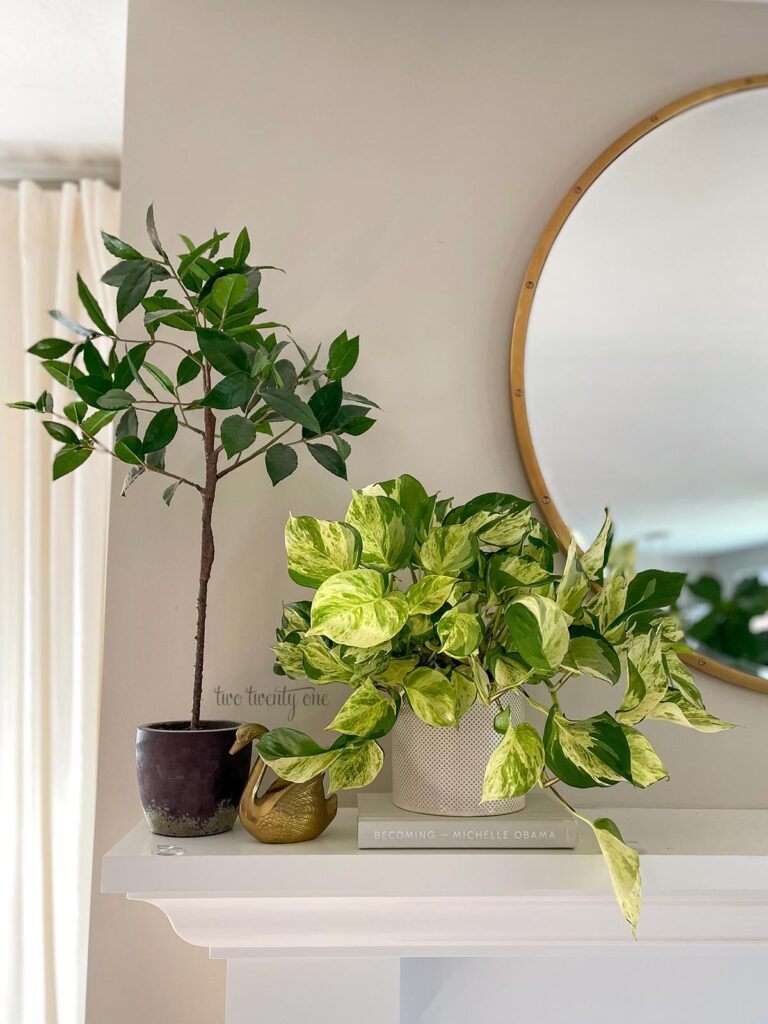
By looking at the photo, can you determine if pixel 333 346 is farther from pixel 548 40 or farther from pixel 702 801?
pixel 702 801

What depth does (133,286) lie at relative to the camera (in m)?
0.83

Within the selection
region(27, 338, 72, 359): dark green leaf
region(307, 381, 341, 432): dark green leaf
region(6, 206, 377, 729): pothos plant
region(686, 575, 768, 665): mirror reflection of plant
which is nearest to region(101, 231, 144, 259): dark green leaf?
region(6, 206, 377, 729): pothos plant

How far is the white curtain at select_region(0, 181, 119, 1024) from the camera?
157cm

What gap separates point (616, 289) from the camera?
115 centimetres

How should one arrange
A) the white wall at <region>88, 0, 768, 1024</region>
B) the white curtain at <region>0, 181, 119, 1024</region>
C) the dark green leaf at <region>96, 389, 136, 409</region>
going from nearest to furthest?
1. the dark green leaf at <region>96, 389, 136, 409</region>
2. the white wall at <region>88, 0, 768, 1024</region>
3. the white curtain at <region>0, 181, 119, 1024</region>

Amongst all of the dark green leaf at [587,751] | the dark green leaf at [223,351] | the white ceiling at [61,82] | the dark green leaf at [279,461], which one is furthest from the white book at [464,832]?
the white ceiling at [61,82]

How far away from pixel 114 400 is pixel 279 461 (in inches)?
6.7

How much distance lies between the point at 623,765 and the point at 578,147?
2.75 feet

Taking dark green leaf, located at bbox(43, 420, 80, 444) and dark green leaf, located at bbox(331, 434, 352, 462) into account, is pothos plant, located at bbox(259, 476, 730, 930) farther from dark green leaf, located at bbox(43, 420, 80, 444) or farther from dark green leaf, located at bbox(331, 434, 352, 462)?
dark green leaf, located at bbox(43, 420, 80, 444)

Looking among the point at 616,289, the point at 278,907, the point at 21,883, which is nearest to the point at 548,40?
the point at 616,289

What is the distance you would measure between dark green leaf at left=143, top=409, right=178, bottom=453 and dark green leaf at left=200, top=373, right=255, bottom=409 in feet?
0.26

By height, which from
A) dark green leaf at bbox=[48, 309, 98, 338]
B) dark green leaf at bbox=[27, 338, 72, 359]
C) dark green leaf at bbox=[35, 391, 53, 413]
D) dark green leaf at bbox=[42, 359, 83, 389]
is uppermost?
dark green leaf at bbox=[48, 309, 98, 338]

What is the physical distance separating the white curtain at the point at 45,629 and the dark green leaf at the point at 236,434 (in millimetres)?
977

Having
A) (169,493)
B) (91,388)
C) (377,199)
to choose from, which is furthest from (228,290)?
(377,199)
